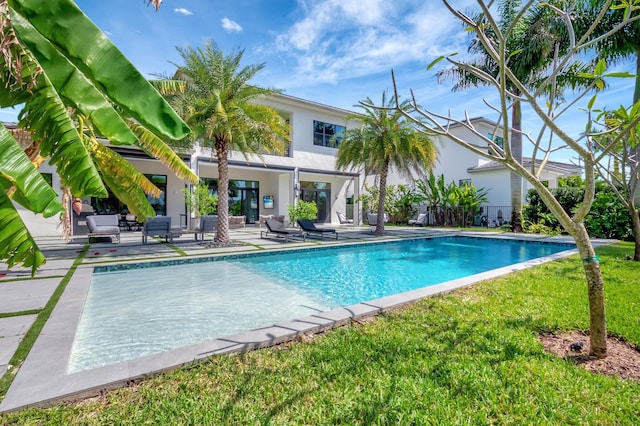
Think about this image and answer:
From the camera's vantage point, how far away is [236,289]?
823 centimetres

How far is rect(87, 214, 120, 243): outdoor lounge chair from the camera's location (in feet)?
45.0

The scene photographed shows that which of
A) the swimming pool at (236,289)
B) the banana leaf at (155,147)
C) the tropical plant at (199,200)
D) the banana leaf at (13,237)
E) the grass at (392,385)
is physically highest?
the banana leaf at (155,147)

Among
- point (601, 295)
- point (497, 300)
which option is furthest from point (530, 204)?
point (601, 295)

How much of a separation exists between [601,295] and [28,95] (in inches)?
241

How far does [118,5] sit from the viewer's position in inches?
176

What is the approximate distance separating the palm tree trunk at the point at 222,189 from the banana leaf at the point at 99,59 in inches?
486

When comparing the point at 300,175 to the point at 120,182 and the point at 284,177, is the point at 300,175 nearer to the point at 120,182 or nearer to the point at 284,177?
the point at 284,177

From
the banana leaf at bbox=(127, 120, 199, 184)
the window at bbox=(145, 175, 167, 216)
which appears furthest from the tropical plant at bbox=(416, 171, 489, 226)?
the banana leaf at bbox=(127, 120, 199, 184)

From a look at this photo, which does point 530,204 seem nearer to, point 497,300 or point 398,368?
point 497,300

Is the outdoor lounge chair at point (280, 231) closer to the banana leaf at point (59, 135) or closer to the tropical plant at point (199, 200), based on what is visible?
the tropical plant at point (199, 200)

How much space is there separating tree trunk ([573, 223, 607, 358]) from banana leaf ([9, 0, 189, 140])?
178 inches

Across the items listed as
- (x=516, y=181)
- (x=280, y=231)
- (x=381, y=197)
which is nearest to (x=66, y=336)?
(x=280, y=231)

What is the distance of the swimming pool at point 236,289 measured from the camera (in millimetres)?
5109

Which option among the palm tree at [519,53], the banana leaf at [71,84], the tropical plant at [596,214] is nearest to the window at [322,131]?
the palm tree at [519,53]
